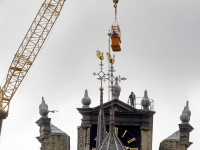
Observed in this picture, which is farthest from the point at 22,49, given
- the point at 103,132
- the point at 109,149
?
the point at 109,149

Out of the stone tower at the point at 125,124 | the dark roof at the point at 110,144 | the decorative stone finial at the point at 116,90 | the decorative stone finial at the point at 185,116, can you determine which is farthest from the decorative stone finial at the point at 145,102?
the dark roof at the point at 110,144

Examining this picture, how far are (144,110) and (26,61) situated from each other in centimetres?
4262

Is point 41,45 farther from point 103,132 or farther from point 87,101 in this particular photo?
point 103,132

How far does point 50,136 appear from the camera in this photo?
513ft

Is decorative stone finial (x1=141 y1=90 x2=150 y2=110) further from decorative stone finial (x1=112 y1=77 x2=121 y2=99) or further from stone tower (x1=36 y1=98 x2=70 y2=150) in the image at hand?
stone tower (x1=36 y1=98 x2=70 y2=150)

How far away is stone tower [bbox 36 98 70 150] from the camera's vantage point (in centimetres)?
15562

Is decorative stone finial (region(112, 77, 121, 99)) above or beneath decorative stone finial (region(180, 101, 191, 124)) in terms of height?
above

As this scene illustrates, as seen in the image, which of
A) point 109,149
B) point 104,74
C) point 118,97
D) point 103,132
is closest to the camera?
point 109,149

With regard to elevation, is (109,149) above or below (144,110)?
below

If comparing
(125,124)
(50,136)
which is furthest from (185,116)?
(50,136)

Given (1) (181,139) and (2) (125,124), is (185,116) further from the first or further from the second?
(2) (125,124)

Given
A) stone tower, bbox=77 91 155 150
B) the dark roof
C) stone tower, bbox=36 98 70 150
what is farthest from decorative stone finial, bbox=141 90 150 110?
the dark roof

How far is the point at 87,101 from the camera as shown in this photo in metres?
156

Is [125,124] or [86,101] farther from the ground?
[86,101]
